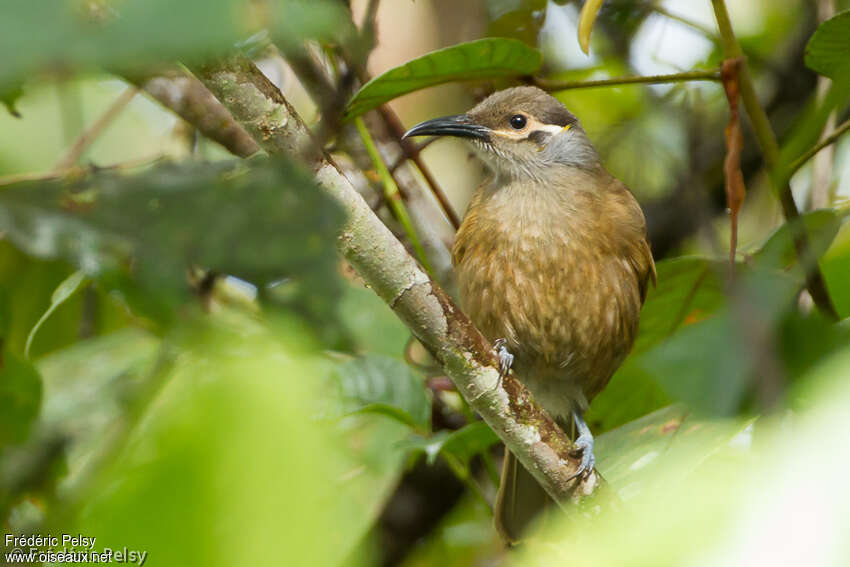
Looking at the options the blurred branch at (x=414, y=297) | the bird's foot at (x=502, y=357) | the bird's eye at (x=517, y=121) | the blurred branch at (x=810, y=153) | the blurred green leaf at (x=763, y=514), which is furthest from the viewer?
the bird's eye at (x=517, y=121)

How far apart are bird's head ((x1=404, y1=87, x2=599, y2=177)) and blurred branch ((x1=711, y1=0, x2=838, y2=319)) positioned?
1.18m

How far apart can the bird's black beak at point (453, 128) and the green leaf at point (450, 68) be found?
559 mm

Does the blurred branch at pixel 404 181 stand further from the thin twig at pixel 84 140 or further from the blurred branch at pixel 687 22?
the blurred branch at pixel 687 22

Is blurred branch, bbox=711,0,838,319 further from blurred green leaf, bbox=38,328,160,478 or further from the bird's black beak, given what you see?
blurred green leaf, bbox=38,328,160,478

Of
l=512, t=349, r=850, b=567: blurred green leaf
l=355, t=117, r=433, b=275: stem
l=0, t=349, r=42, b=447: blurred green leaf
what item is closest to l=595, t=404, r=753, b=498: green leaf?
l=355, t=117, r=433, b=275: stem

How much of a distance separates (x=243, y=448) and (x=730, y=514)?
0.39 meters

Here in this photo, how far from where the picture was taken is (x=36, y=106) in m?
4.34

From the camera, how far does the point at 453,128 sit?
401 cm

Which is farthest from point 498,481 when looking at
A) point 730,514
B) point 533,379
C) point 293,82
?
point 730,514

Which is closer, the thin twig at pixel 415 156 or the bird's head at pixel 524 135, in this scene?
the thin twig at pixel 415 156

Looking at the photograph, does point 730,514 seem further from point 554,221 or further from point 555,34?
point 555,34

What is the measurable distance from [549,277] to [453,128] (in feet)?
2.49

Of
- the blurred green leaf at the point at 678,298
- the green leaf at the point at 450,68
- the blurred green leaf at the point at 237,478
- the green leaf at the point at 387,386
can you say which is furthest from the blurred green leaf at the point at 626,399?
the blurred green leaf at the point at 237,478

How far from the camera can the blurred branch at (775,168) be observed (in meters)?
3.01
